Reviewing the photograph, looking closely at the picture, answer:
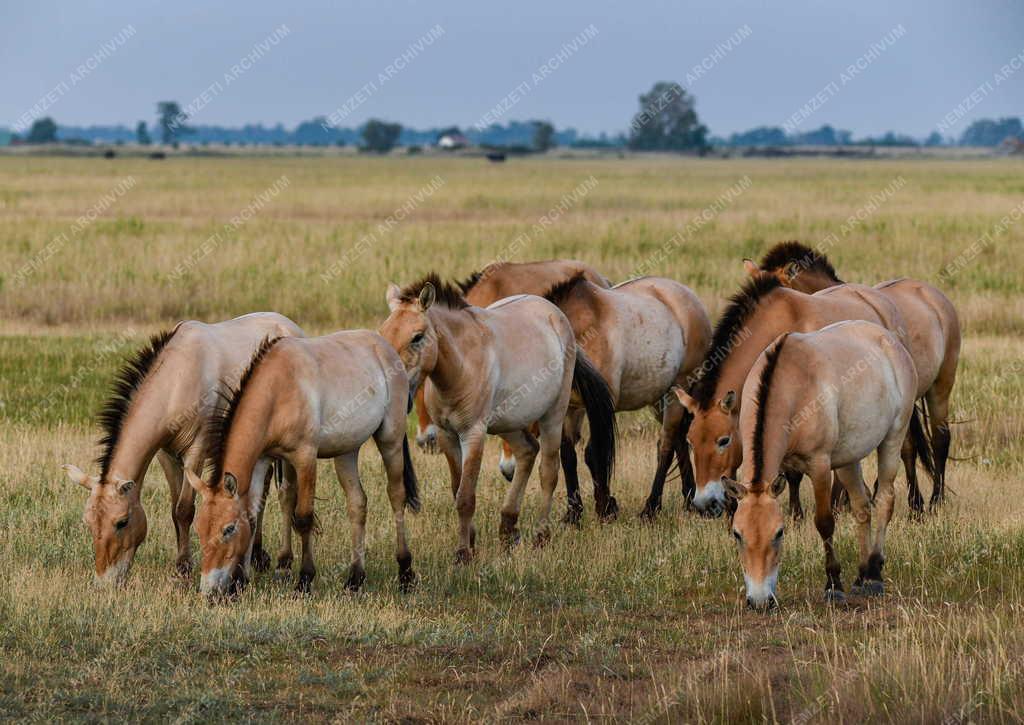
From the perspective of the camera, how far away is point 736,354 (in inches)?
358

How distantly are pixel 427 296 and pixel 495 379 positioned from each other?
3.03 feet

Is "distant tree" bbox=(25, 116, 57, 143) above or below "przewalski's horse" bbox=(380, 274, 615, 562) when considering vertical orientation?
above

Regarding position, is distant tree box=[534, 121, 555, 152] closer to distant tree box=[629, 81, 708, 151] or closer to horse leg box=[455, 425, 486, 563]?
distant tree box=[629, 81, 708, 151]

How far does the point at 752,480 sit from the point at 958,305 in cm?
1507

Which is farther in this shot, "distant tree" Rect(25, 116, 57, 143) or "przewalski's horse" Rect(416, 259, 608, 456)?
"distant tree" Rect(25, 116, 57, 143)

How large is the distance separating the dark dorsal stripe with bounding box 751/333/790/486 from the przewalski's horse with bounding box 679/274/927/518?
122cm

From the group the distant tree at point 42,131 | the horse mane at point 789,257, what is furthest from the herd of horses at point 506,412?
the distant tree at point 42,131

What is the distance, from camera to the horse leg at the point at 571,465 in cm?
1012

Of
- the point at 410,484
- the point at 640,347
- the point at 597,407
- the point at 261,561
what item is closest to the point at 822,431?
the point at 597,407

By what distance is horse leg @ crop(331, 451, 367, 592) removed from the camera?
314 inches

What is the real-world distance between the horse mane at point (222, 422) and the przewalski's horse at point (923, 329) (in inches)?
173

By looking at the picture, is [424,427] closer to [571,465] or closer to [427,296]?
[571,465]

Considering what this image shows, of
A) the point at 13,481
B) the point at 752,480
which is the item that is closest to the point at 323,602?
Answer: the point at 752,480

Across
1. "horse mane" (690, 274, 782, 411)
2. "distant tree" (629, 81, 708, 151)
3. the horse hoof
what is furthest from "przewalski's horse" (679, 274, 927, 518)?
"distant tree" (629, 81, 708, 151)
